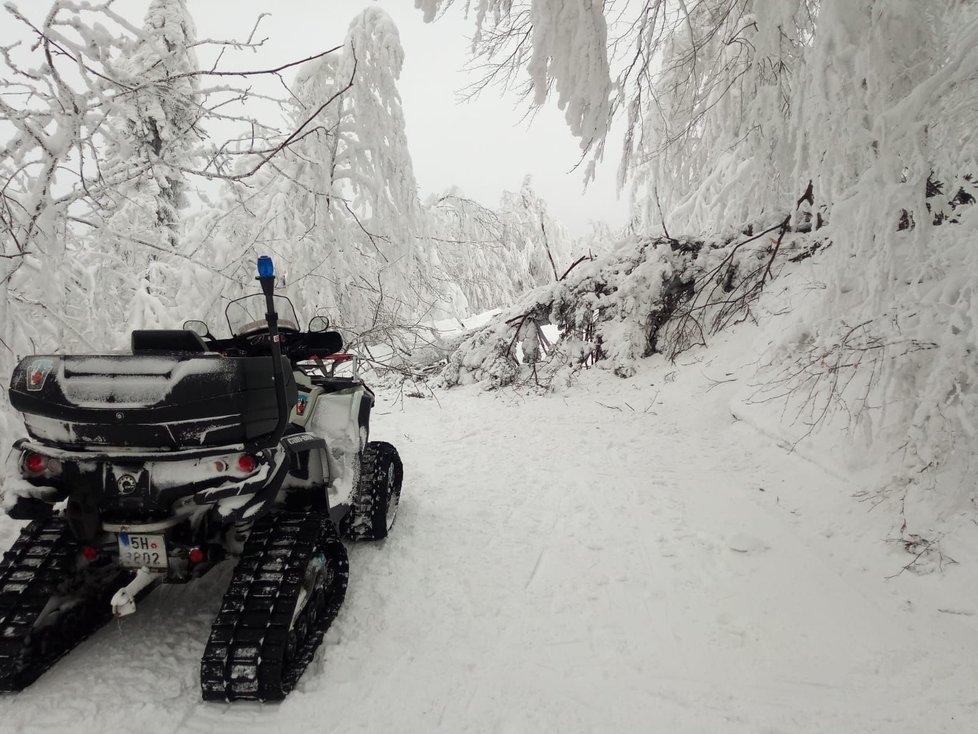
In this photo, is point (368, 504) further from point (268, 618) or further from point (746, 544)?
point (746, 544)

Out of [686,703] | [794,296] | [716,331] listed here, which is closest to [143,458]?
[686,703]

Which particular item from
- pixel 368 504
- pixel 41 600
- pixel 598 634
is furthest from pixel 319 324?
pixel 598 634

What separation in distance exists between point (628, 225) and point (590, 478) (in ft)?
34.5

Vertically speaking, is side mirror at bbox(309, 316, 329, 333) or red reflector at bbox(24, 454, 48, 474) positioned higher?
side mirror at bbox(309, 316, 329, 333)

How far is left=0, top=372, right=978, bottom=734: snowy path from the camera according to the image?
7.13ft

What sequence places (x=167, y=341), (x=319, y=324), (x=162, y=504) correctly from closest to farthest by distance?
1. (x=162, y=504)
2. (x=167, y=341)
3. (x=319, y=324)

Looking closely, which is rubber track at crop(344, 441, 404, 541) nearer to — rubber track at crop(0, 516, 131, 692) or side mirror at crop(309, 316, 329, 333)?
side mirror at crop(309, 316, 329, 333)

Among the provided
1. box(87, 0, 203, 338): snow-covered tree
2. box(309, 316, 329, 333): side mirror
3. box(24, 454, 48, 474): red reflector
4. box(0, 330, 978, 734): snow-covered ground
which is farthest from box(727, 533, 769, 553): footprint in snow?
box(87, 0, 203, 338): snow-covered tree

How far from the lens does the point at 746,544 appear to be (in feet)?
11.9

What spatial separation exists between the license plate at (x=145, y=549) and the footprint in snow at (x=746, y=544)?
3.40 m

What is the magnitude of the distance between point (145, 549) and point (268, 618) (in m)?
0.62

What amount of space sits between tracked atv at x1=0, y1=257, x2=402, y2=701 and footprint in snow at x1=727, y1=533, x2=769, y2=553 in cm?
269

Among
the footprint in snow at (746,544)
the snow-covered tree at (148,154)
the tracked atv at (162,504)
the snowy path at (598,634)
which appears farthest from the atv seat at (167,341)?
the footprint in snow at (746,544)

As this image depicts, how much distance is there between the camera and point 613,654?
260cm
